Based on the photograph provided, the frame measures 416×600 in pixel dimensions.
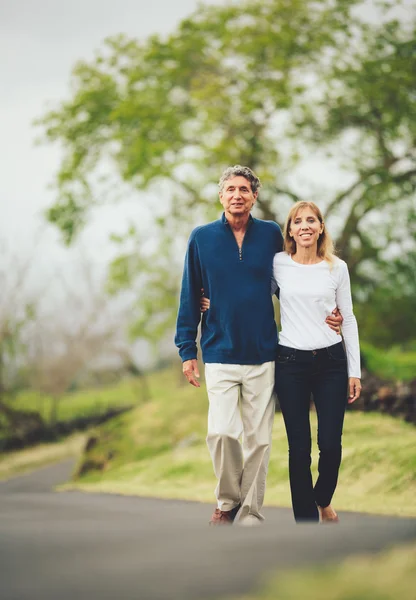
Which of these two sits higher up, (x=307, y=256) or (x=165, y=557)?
(x=307, y=256)

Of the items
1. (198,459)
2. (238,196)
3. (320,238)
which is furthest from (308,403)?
(198,459)

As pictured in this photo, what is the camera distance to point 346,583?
1.60 m

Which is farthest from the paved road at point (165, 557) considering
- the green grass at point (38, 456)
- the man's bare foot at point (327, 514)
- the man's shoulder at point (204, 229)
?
the green grass at point (38, 456)

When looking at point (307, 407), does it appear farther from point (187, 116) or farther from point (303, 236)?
point (187, 116)

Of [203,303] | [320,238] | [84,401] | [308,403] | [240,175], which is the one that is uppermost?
[240,175]

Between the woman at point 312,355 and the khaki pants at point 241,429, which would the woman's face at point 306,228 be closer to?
the woman at point 312,355

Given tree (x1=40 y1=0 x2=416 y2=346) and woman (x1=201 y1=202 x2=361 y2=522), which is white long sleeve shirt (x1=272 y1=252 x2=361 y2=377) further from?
tree (x1=40 y1=0 x2=416 y2=346)

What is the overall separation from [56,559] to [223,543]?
1.25ft

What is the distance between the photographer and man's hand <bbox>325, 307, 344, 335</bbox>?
505cm

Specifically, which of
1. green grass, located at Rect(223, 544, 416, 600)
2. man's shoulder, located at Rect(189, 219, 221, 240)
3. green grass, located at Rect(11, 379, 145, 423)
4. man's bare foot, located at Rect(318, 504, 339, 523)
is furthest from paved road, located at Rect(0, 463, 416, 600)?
green grass, located at Rect(11, 379, 145, 423)

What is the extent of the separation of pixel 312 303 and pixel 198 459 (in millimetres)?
7477

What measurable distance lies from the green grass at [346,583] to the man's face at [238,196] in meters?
3.74

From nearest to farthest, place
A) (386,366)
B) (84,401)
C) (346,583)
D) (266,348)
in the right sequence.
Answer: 1. (346,583)
2. (266,348)
3. (386,366)
4. (84,401)

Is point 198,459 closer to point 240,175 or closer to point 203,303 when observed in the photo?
point 203,303
